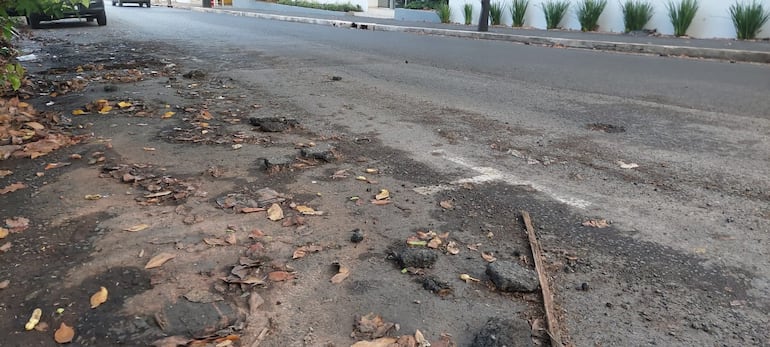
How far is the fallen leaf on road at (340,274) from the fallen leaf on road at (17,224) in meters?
1.86

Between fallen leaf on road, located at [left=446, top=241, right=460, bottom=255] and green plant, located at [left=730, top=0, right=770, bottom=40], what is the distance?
1608 cm

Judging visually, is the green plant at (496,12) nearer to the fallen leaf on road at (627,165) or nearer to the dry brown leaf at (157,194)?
the fallen leaf on road at (627,165)

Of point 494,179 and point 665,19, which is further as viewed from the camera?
point 665,19

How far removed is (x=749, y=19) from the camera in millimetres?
15367

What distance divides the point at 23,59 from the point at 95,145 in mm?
6991

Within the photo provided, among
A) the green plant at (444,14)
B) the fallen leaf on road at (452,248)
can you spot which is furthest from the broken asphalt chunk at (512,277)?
the green plant at (444,14)

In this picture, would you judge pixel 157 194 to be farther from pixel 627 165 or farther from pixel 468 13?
pixel 468 13

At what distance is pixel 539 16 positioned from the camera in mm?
21828

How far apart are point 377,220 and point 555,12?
19141 mm

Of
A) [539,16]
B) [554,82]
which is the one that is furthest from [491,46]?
[539,16]

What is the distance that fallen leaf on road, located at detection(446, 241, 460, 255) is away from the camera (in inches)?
118

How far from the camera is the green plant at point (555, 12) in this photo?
806 inches

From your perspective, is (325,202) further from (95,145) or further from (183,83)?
(183,83)

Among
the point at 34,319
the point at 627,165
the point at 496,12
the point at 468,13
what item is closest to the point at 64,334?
the point at 34,319
